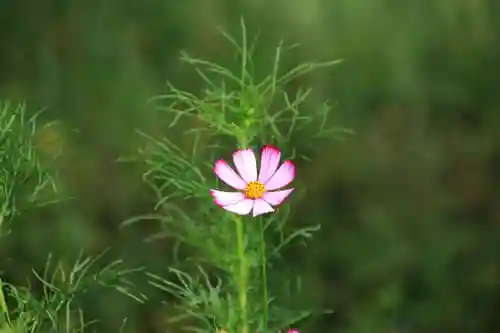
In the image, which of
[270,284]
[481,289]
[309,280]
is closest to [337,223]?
[309,280]

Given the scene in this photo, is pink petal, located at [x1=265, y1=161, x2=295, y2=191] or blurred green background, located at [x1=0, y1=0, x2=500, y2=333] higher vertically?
blurred green background, located at [x1=0, y1=0, x2=500, y2=333]

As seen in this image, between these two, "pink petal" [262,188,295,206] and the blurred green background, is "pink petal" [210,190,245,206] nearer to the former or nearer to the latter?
"pink petal" [262,188,295,206]

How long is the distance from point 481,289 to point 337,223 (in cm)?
19

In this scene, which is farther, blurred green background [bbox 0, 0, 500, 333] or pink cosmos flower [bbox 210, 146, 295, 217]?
blurred green background [bbox 0, 0, 500, 333]

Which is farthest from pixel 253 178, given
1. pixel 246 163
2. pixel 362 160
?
pixel 362 160

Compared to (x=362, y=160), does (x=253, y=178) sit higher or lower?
lower

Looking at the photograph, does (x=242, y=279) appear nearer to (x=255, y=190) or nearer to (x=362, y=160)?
(x=255, y=190)

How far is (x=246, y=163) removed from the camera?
721mm

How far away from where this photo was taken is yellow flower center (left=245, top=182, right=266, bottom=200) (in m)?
0.71

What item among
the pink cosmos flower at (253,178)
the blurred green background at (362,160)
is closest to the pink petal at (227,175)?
the pink cosmos flower at (253,178)

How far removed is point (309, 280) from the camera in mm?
1136

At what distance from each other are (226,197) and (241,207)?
3 centimetres

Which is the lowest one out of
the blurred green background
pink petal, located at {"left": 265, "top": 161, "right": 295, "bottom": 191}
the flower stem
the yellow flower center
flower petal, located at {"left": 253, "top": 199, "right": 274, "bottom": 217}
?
the flower stem

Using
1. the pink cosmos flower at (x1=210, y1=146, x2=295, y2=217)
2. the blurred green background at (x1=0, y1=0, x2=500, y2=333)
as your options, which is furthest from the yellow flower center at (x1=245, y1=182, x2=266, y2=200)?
the blurred green background at (x1=0, y1=0, x2=500, y2=333)
